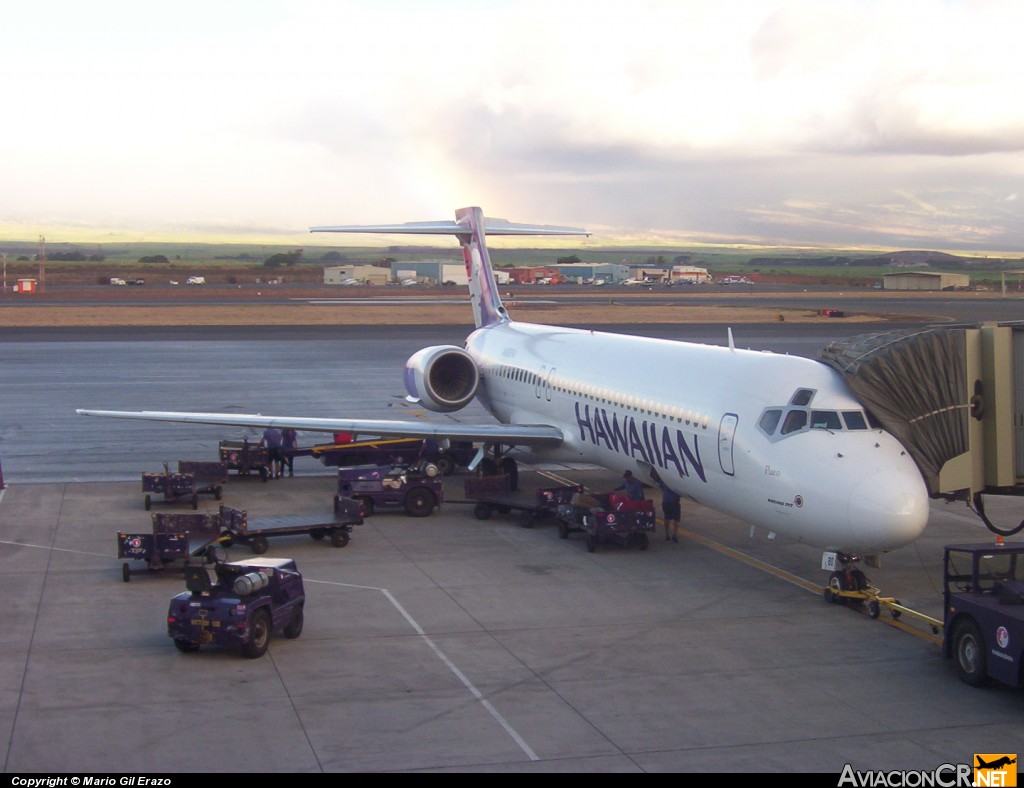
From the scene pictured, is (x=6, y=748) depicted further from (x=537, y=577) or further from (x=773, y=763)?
(x=537, y=577)

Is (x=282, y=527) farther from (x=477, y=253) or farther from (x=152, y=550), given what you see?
(x=477, y=253)

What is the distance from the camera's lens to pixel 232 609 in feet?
53.2

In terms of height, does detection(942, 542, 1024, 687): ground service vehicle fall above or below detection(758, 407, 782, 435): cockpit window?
below

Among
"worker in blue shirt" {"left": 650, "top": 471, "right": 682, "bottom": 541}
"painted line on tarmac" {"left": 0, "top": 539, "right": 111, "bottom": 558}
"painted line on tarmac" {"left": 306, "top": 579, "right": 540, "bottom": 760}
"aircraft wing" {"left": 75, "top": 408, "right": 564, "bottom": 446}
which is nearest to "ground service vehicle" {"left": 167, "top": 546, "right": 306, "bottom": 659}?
"painted line on tarmac" {"left": 306, "top": 579, "right": 540, "bottom": 760}

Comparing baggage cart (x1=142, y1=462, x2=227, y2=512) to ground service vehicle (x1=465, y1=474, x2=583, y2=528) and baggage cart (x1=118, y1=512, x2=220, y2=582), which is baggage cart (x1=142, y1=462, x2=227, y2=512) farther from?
ground service vehicle (x1=465, y1=474, x2=583, y2=528)

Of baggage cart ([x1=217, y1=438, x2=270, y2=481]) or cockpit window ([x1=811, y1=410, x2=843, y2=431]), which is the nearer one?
cockpit window ([x1=811, y1=410, x2=843, y2=431])

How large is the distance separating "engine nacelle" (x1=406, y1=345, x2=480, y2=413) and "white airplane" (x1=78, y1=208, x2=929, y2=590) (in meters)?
0.04

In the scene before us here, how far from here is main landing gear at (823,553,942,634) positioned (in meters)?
18.9

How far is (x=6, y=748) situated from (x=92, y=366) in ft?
158

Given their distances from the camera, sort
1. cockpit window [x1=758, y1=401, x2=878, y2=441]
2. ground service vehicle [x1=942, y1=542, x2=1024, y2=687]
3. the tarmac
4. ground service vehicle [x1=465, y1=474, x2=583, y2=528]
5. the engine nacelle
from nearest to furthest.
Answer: the tarmac
ground service vehicle [x1=942, y1=542, x2=1024, y2=687]
cockpit window [x1=758, y1=401, x2=878, y2=441]
ground service vehicle [x1=465, y1=474, x2=583, y2=528]
the engine nacelle

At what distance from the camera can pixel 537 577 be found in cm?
2141

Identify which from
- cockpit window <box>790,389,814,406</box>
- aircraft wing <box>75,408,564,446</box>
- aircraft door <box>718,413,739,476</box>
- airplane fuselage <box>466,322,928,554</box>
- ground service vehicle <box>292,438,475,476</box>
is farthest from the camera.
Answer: ground service vehicle <box>292,438,475,476</box>

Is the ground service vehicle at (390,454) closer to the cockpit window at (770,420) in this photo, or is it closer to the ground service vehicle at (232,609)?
the cockpit window at (770,420)

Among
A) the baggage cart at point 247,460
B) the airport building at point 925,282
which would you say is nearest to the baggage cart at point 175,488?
the baggage cart at point 247,460
